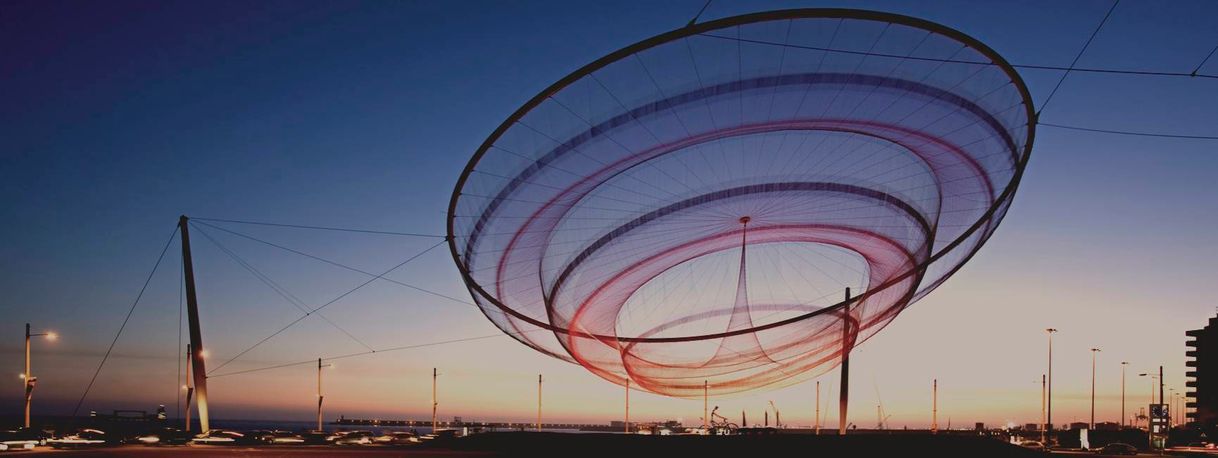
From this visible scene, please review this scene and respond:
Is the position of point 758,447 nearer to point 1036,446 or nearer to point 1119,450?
point 1036,446

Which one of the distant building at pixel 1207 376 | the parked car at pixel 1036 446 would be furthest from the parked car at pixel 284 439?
the distant building at pixel 1207 376

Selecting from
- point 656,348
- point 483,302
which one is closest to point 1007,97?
point 656,348

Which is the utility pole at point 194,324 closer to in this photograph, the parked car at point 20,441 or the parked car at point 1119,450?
the parked car at point 20,441

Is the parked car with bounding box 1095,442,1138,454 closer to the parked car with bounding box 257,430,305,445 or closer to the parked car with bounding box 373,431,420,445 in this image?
Answer: the parked car with bounding box 373,431,420,445

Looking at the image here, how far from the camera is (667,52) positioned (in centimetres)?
1212

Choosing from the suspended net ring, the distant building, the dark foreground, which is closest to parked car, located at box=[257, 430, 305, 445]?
the dark foreground

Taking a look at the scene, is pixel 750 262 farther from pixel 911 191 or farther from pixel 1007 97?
pixel 1007 97

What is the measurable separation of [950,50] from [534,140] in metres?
6.88

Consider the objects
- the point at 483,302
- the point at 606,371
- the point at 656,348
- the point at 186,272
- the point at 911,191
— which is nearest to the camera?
the point at 911,191

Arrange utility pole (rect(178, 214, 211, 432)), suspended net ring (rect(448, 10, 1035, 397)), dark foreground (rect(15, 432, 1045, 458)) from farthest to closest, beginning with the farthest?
utility pole (rect(178, 214, 211, 432)) → dark foreground (rect(15, 432, 1045, 458)) → suspended net ring (rect(448, 10, 1035, 397))

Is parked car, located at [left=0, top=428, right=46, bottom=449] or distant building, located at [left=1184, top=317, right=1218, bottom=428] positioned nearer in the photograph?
parked car, located at [left=0, top=428, right=46, bottom=449]

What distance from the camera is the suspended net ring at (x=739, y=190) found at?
1278cm

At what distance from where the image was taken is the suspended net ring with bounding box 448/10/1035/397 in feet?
41.9

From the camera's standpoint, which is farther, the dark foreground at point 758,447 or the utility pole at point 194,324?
the utility pole at point 194,324
